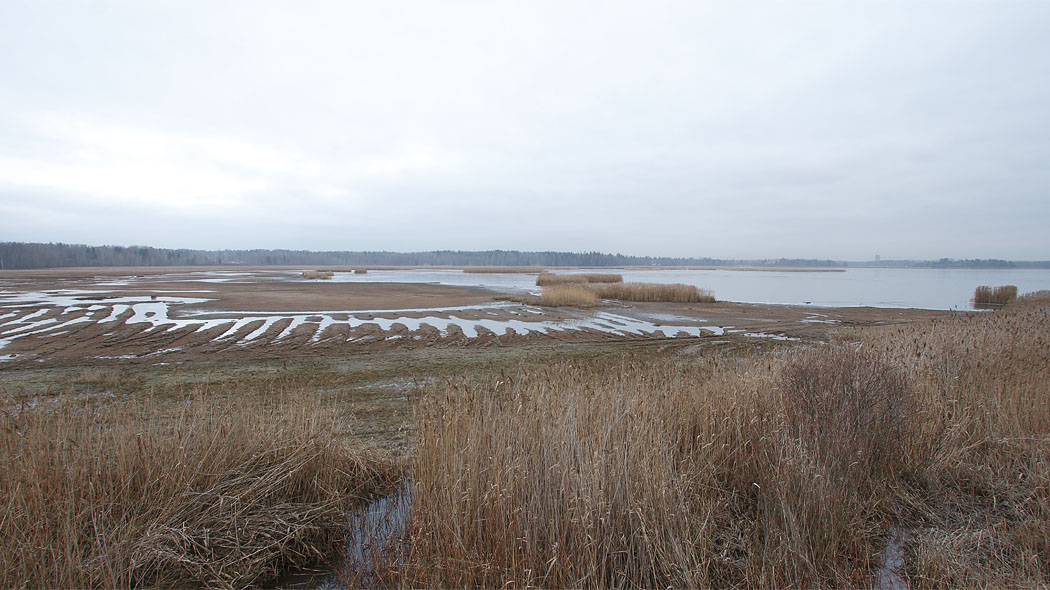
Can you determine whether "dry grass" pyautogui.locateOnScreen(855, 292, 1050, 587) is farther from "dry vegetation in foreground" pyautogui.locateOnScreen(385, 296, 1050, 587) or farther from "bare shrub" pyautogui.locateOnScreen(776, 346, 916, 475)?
"bare shrub" pyautogui.locateOnScreen(776, 346, 916, 475)

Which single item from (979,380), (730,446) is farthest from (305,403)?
(979,380)

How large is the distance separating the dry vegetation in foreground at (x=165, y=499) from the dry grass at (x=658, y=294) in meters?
33.1

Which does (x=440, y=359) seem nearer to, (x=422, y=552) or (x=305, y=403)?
(x=305, y=403)

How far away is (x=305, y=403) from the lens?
5645 millimetres

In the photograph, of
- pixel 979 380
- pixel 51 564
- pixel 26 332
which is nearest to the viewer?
pixel 51 564

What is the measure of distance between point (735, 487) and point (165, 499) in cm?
556

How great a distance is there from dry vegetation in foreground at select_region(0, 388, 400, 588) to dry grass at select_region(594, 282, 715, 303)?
33.1 metres

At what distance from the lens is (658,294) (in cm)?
3631

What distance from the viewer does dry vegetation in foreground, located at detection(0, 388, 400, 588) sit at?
3477 mm

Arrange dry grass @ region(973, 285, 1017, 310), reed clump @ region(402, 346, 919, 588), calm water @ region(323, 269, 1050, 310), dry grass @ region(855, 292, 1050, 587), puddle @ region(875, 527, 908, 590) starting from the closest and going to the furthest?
1. reed clump @ region(402, 346, 919, 588)
2. dry grass @ region(855, 292, 1050, 587)
3. puddle @ region(875, 527, 908, 590)
4. dry grass @ region(973, 285, 1017, 310)
5. calm water @ region(323, 269, 1050, 310)

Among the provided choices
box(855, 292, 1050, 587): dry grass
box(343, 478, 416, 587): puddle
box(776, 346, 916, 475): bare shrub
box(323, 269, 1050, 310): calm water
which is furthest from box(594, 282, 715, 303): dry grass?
box(343, 478, 416, 587): puddle

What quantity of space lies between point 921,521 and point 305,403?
6787 millimetres

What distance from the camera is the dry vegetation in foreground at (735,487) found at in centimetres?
362

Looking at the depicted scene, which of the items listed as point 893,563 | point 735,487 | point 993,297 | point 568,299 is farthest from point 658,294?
point 893,563
